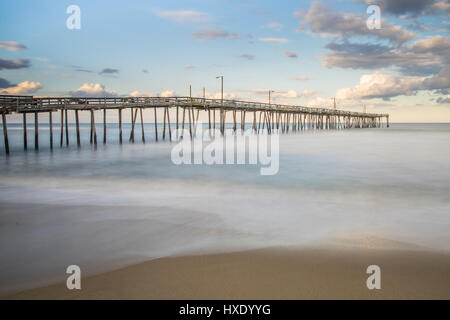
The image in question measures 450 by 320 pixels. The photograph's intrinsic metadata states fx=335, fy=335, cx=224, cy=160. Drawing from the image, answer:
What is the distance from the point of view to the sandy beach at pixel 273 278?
3600 millimetres

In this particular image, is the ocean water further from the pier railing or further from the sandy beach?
the pier railing

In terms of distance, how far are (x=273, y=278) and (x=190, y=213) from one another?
3605 mm

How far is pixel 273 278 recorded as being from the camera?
3961 millimetres

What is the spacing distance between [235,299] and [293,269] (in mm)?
1055

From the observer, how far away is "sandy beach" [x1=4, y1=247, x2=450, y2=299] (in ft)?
11.8

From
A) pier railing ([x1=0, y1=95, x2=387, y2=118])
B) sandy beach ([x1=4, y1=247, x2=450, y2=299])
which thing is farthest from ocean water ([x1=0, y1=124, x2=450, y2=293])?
pier railing ([x1=0, y1=95, x2=387, y2=118])

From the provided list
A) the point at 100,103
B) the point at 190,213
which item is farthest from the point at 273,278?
the point at 100,103

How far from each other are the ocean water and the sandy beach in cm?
38

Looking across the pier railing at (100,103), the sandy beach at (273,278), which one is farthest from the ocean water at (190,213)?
the pier railing at (100,103)

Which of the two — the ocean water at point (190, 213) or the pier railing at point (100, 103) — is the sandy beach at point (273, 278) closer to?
the ocean water at point (190, 213)

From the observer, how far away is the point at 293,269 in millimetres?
4238

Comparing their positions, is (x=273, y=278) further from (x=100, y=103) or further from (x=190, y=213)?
(x=100, y=103)
